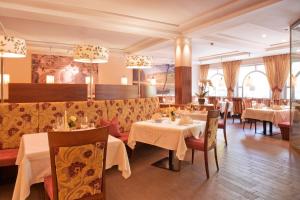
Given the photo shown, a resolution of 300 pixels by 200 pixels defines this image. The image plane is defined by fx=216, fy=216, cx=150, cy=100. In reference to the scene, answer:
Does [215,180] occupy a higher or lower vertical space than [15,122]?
lower

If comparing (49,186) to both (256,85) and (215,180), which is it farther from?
(256,85)

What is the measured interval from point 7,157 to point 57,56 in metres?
6.68

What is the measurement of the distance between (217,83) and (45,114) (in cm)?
1006

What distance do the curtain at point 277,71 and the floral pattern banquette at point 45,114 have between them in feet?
23.8

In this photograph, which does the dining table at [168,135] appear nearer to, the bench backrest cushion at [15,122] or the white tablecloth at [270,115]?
the bench backrest cushion at [15,122]

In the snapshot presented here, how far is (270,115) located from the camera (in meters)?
5.79

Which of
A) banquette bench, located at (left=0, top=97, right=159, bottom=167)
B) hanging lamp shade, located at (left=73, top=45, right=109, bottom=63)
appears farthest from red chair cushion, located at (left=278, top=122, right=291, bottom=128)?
hanging lamp shade, located at (left=73, top=45, right=109, bottom=63)

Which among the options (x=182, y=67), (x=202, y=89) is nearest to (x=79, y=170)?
(x=202, y=89)

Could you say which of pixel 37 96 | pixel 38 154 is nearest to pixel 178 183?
pixel 38 154

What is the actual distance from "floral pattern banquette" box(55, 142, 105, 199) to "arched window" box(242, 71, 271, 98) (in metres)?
9.71

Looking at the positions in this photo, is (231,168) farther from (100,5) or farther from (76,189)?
(100,5)

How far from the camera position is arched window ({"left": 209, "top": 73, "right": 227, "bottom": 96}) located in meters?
11.5

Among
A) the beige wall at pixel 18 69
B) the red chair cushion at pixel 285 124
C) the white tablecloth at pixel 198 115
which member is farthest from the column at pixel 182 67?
the beige wall at pixel 18 69

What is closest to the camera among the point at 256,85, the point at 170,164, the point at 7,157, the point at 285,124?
the point at 7,157
